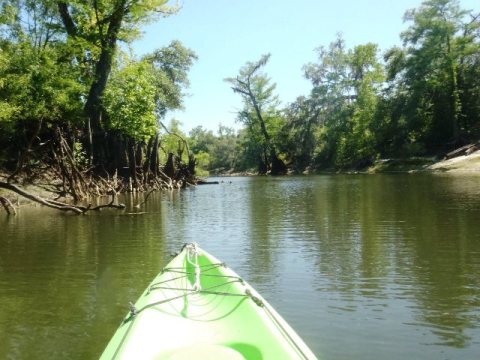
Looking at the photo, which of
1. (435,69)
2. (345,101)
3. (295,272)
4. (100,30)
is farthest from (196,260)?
(345,101)

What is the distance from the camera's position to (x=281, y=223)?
1620cm

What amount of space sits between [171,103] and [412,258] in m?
38.1

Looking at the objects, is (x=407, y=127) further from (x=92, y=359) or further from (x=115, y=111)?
(x=92, y=359)

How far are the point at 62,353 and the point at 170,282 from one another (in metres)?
1.69

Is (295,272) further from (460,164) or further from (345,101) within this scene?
(345,101)

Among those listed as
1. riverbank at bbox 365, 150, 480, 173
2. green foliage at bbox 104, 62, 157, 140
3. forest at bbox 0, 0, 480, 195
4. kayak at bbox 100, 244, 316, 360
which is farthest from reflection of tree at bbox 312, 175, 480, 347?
riverbank at bbox 365, 150, 480, 173

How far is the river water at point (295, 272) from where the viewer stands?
6.11 m

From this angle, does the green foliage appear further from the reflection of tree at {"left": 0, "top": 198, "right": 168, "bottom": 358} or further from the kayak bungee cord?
the kayak bungee cord

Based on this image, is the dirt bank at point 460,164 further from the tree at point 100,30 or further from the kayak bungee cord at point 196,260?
the kayak bungee cord at point 196,260

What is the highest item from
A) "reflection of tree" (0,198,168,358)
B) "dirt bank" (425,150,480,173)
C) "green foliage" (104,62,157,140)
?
"green foliage" (104,62,157,140)

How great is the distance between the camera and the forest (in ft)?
85.1

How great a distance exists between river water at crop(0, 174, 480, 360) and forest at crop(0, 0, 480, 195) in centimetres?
673

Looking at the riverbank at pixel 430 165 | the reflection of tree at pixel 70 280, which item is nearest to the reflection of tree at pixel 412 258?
the reflection of tree at pixel 70 280

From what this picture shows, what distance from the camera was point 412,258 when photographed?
10156mm
